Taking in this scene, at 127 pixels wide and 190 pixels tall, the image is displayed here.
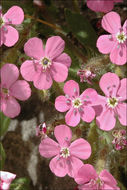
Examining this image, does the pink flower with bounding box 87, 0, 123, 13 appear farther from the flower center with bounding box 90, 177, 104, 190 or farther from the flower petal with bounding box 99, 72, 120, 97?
the flower center with bounding box 90, 177, 104, 190

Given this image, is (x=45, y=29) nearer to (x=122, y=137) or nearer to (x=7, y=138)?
(x=7, y=138)

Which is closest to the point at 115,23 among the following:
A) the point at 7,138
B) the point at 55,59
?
the point at 55,59

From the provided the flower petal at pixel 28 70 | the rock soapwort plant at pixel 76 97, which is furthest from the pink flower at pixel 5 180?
the flower petal at pixel 28 70

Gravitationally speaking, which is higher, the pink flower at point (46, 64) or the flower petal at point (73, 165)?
the pink flower at point (46, 64)

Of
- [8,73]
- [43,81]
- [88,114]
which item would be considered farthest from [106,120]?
[8,73]

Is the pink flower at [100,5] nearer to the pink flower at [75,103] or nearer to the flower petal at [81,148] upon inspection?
the pink flower at [75,103]

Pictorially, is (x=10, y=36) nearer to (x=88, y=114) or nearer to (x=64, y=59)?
(x=64, y=59)

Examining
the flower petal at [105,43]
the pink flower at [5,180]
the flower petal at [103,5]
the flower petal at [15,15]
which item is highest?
the flower petal at [103,5]
